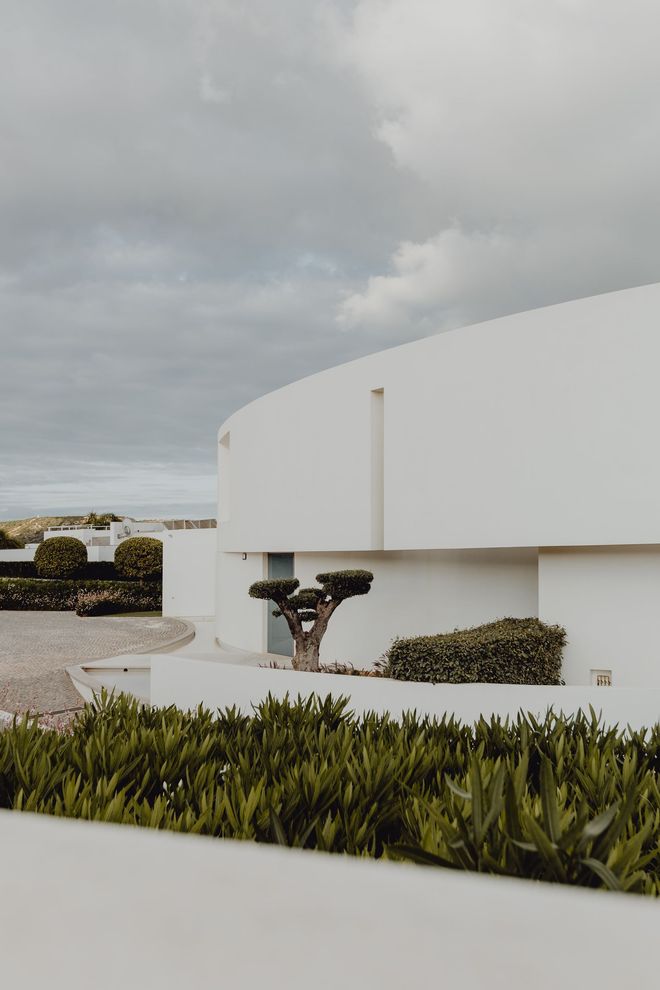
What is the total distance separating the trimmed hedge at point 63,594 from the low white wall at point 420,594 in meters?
16.1

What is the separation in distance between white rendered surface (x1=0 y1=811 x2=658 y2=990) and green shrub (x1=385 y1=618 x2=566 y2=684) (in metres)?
9.31

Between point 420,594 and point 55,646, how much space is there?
11.5 metres

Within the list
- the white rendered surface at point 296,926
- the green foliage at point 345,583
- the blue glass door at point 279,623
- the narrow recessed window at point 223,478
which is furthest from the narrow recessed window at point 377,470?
the white rendered surface at point 296,926

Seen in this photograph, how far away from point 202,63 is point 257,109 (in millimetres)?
1570

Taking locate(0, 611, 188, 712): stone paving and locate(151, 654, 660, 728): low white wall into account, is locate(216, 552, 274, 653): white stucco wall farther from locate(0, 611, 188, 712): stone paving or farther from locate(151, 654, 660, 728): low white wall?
locate(151, 654, 660, 728): low white wall

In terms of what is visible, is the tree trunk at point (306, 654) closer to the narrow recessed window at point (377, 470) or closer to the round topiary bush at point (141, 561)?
the narrow recessed window at point (377, 470)

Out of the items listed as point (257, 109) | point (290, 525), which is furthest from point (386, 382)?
point (257, 109)

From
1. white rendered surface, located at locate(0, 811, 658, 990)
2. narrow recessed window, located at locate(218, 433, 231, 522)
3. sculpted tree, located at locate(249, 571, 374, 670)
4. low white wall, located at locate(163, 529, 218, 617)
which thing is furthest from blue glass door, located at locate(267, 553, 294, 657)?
white rendered surface, located at locate(0, 811, 658, 990)

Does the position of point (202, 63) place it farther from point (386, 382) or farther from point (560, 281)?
point (560, 281)

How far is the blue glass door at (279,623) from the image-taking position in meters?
19.3

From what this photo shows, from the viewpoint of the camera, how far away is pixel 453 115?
1463cm

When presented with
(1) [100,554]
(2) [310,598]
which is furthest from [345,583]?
(1) [100,554]

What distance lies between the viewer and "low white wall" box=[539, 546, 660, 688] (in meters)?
11.1

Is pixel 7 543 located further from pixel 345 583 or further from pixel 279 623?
pixel 345 583
